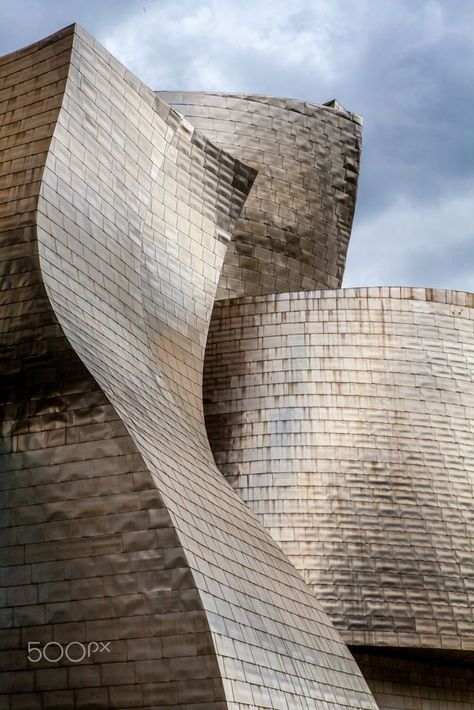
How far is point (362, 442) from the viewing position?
19875 mm

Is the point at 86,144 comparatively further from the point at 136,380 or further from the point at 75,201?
the point at 136,380

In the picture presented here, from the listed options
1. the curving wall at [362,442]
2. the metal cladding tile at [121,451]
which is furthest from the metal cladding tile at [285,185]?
the metal cladding tile at [121,451]

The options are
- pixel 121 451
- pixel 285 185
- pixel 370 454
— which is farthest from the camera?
pixel 285 185

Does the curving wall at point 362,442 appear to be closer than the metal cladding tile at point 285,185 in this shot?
Yes

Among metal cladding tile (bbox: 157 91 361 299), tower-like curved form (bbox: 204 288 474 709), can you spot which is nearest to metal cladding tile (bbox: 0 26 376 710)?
tower-like curved form (bbox: 204 288 474 709)

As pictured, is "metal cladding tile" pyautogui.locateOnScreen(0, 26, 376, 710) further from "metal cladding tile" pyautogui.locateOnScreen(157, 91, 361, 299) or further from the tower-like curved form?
"metal cladding tile" pyautogui.locateOnScreen(157, 91, 361, 299)

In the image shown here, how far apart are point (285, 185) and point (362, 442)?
7192 millimetres

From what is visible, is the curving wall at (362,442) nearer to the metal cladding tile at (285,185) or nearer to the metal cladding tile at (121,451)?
the metal cladding tile at (121,451)

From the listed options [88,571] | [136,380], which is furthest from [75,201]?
[88,571]

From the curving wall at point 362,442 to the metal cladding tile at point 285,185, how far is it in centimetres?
306

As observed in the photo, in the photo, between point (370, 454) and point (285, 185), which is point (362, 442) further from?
point (285, 185)

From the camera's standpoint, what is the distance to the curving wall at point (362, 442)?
18984 millimetres

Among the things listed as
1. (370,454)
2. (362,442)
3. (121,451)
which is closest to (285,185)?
(362,442)

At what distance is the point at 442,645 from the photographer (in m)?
18.8
